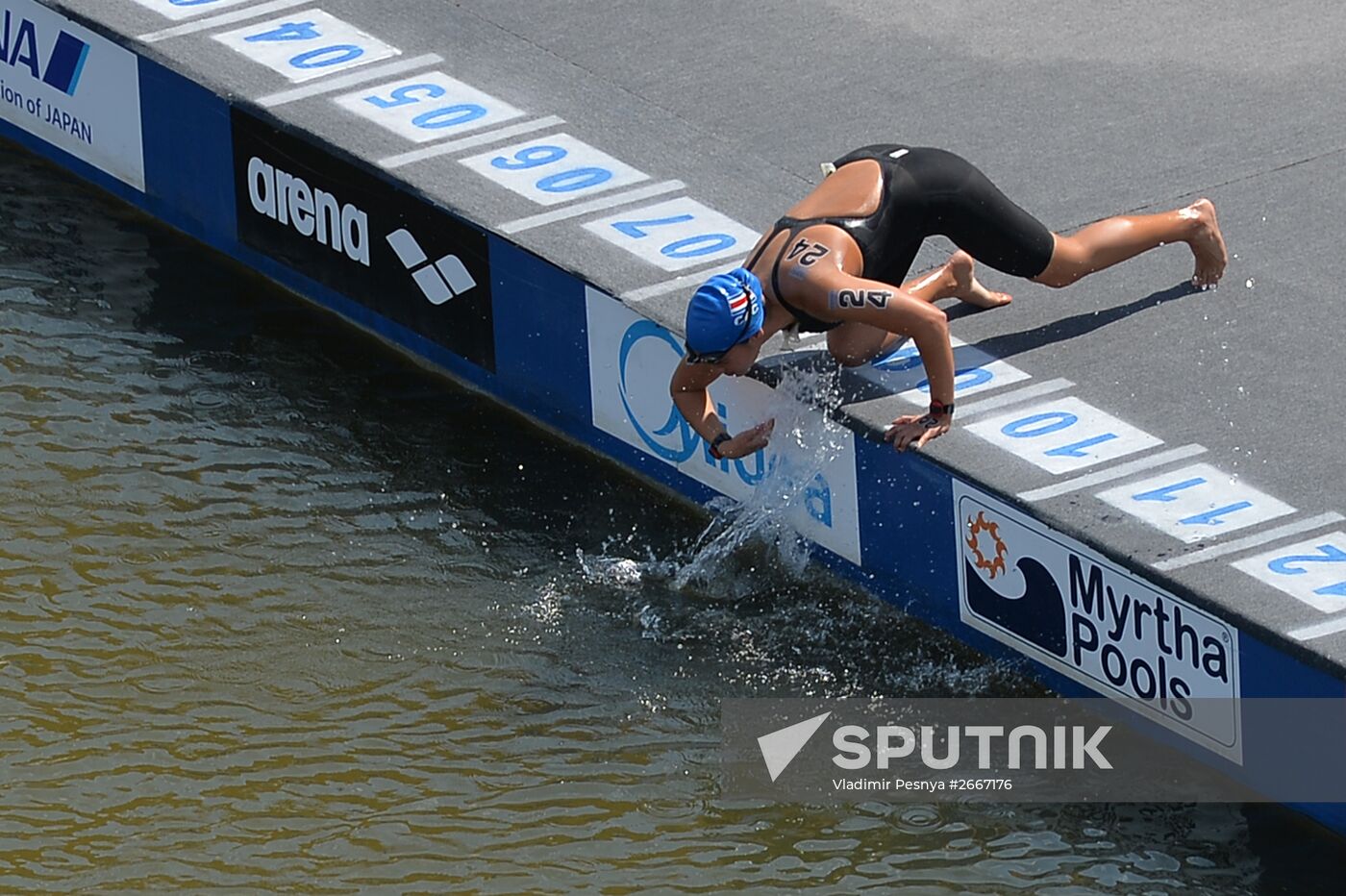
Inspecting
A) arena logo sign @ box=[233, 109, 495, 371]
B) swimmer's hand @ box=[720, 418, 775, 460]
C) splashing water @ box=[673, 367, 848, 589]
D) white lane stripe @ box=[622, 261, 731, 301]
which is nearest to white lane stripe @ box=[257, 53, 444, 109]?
arena logo sign @ box=[233, 109, 495, 371]

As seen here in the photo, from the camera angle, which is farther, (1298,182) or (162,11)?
(162,11)

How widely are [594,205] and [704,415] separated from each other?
1973 millimetres

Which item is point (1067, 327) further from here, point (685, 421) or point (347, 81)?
point (347, 81)

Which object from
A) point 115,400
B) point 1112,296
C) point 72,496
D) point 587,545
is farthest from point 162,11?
point 1112,296

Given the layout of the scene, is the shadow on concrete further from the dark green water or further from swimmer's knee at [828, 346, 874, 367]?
the dark green water

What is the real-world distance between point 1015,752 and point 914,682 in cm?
54

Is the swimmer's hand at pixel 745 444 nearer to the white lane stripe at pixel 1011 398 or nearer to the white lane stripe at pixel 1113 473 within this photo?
the white lane stripe at pixel 1011 398

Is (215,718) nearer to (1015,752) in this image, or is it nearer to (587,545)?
(587,545)

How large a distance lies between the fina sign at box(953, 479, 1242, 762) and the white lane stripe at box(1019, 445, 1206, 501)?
116 mm


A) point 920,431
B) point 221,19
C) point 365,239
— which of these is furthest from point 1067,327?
point 221,19

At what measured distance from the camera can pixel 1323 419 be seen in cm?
860

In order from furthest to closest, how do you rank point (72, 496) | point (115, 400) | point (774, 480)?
point (115, 400) → point (72, 496) → point (774, 480)

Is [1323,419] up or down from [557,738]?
up

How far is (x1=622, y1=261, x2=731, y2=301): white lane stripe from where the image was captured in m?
9.64
